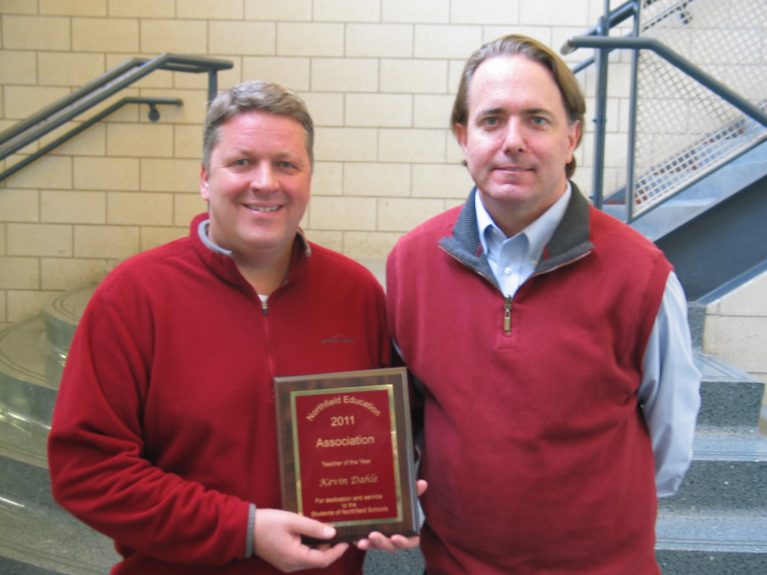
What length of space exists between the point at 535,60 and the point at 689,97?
7.36 feet

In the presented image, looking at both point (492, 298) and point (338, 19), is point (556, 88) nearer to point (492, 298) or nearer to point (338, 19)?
point (492, 298)

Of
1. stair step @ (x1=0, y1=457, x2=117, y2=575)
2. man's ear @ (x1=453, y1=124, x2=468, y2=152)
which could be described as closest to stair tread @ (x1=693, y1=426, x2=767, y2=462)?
man's ear @ (x1=453, y1=124, x2=468, y2=152)

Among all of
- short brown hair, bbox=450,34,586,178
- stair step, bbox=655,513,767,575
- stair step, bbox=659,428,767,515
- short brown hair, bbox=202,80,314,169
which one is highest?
short brown hair, bbox=450,34,586,178

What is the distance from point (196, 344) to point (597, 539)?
768 mm

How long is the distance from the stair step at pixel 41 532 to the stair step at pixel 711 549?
71.1 inches

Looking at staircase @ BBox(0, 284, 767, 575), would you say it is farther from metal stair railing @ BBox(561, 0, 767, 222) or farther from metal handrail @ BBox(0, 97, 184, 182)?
metal handrail @ BBox(0, 97, 184, 182)

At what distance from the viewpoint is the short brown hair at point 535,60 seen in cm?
140

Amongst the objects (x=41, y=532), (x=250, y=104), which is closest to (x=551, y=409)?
(x=250, y=104)

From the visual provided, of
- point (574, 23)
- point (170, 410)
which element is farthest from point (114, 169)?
point (170, 410)

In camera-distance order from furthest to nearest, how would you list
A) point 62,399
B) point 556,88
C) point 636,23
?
1. point 636,23
2. point 556,88
3. point 62,399

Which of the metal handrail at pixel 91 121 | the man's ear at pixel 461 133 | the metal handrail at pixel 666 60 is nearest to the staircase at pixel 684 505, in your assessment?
the metal handrail at pixel 666 60

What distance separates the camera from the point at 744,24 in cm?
339

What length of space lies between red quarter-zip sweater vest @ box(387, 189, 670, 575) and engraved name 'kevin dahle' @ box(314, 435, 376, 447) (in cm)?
16

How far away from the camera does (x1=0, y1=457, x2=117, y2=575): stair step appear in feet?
8.60
